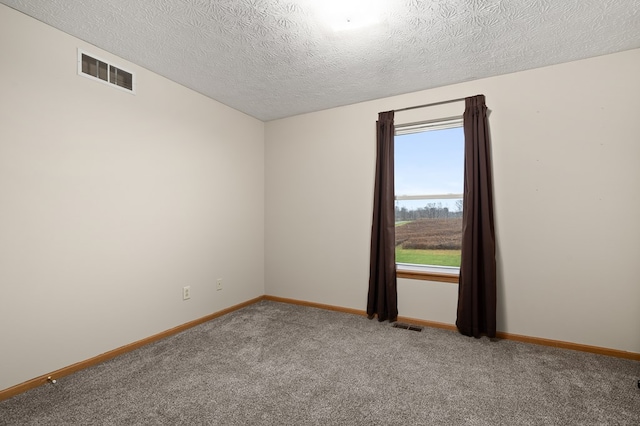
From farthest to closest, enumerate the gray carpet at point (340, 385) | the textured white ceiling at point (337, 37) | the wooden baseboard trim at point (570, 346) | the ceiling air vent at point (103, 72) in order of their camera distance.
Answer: the wooden baseboard trim at point (570, 346)
the ceiling air vent at point (103, 72)
the textured white ceiling at point (337, 37)
the gray carpet at point (340, 385)

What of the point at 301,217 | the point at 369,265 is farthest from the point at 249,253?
the point at 369,265

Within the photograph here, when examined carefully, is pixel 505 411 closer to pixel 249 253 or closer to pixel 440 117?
pixel 440 117

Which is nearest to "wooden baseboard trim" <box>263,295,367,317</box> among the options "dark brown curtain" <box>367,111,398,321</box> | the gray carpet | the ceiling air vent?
"dark brown curtain" <box>367,111,398,321</box>

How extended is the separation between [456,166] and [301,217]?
1980 mm

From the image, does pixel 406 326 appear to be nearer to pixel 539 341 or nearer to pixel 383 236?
pixel 383 236

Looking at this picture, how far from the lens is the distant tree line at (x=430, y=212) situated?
3.21 meters

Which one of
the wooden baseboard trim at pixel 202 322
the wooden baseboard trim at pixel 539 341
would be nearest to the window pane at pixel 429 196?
the wooden baseboard trim at pixel 539 341

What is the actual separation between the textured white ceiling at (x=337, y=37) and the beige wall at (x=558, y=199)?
0.24m

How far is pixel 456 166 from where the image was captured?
10.6ft

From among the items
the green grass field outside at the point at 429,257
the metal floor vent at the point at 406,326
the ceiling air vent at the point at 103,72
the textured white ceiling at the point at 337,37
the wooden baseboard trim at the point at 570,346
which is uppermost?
the textured white ceiling at the point at 337,37

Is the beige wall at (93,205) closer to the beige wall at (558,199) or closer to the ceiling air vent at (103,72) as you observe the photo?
the ceiling air vent at (103,72)

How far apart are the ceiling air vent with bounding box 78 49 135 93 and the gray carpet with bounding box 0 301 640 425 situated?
230 cm

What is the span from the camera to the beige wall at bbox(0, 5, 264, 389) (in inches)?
77.0

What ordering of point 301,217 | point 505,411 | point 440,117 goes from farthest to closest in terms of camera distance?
point 301,217, point 440,117, point 505,411
